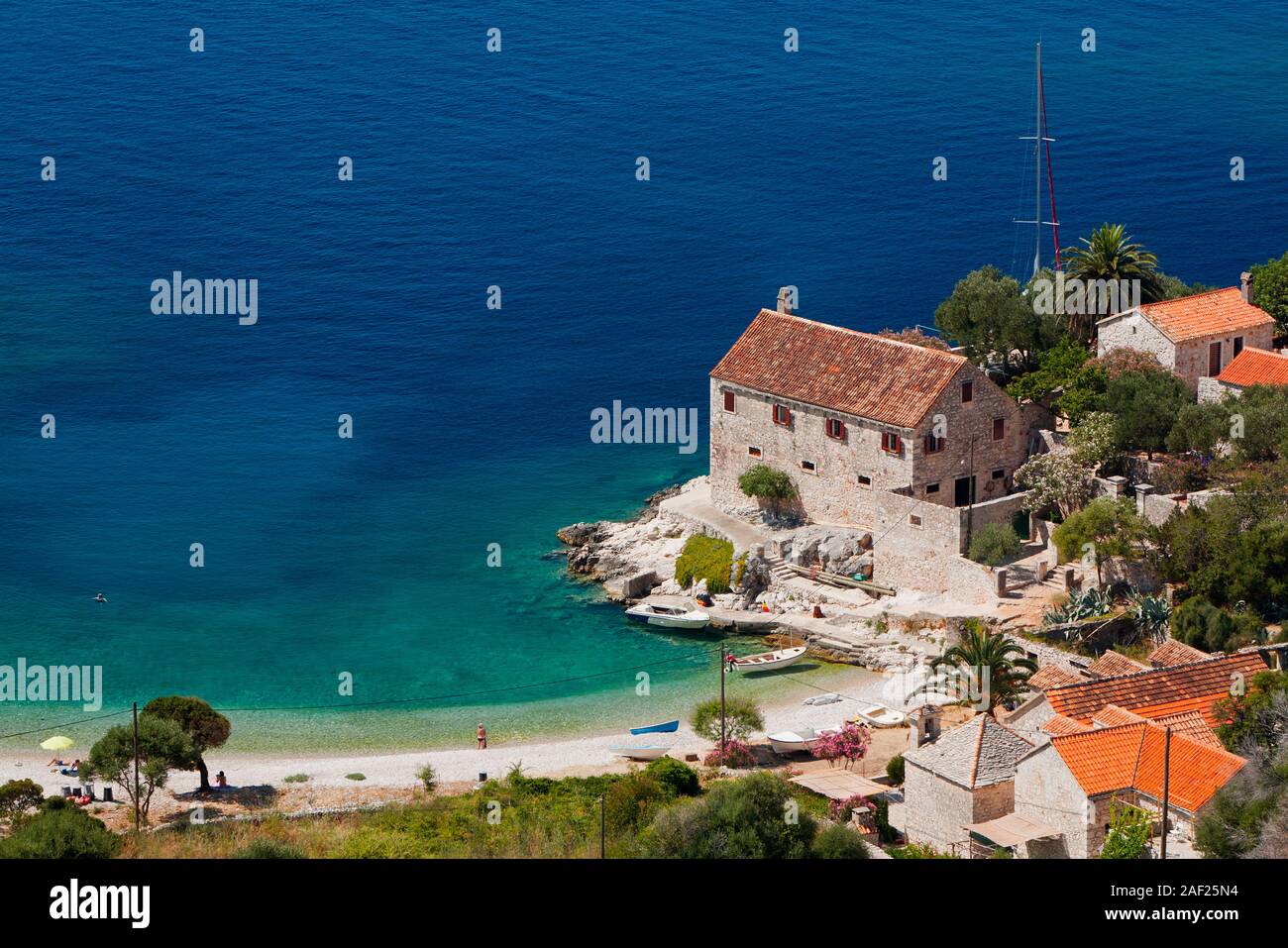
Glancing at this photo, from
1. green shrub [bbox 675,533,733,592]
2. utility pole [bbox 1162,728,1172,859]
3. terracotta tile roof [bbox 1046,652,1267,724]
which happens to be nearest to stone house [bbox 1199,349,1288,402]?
green shrub [bbox 675,533,733,592]

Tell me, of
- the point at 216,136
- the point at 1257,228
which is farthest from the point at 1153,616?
the point at 216,136

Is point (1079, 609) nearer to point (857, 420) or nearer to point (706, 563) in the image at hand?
point (857, 420)

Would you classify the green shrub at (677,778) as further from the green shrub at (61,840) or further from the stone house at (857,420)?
the stone house at (857,420)

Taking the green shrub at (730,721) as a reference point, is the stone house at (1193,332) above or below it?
above

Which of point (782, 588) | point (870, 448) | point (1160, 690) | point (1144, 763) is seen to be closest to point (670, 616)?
point (782, 588)

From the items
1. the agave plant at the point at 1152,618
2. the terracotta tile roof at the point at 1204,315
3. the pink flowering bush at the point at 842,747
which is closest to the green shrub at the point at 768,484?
the terracotta tile roof at the point at 1204,315

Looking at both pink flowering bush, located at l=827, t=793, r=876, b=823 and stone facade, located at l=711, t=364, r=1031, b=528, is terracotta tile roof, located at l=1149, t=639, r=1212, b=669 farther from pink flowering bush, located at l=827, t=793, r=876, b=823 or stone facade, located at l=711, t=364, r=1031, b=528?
stone facade, located at l=711, t=364, r=1031, b=528
